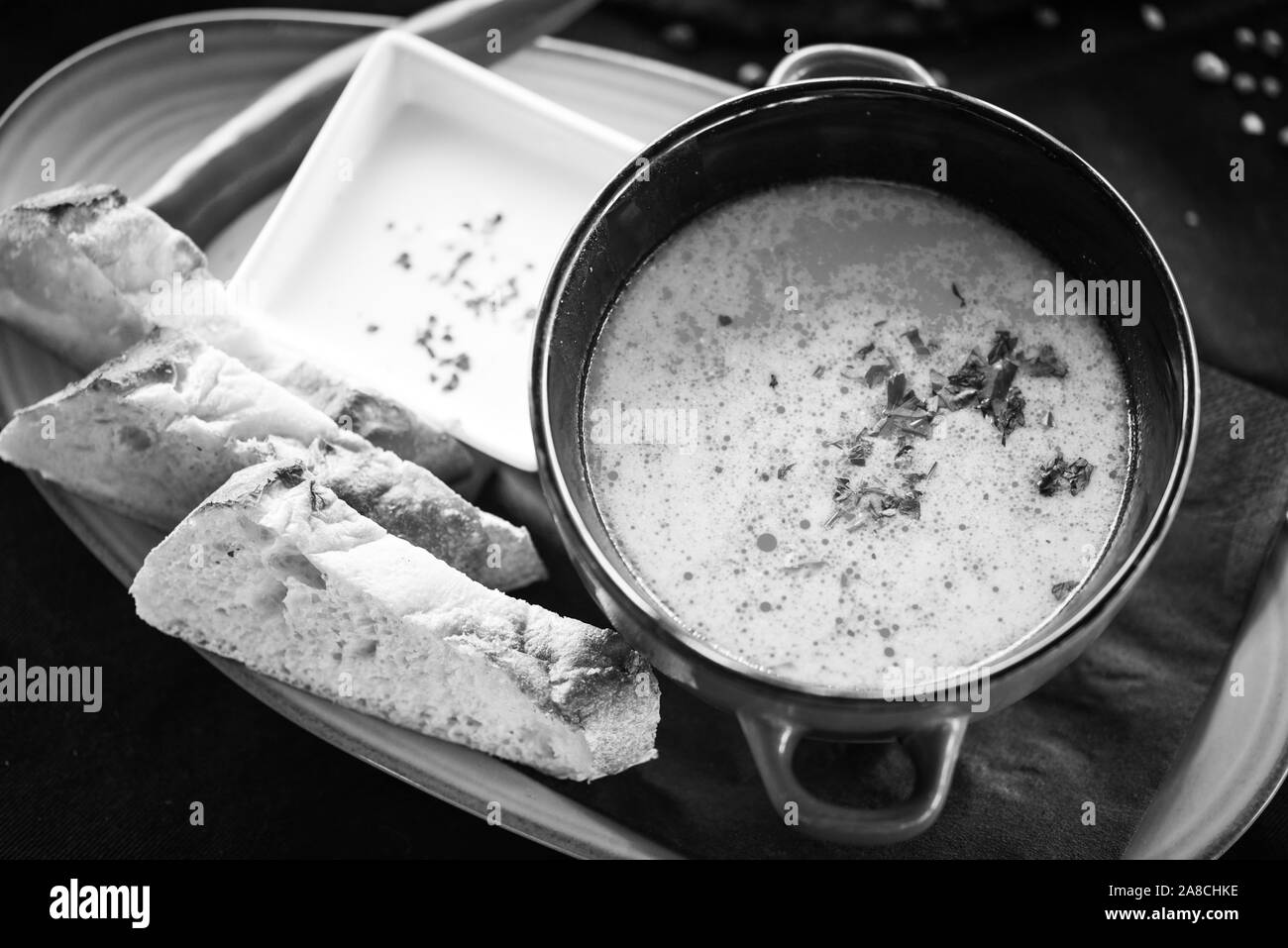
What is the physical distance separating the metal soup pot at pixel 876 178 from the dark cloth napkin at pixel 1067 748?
0.18 meters

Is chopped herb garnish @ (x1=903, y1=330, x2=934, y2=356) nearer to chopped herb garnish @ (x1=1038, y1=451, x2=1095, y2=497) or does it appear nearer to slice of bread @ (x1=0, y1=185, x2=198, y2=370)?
chopped herb garnish @ (x1=1038, y1=451, x2=1095, y2=497)

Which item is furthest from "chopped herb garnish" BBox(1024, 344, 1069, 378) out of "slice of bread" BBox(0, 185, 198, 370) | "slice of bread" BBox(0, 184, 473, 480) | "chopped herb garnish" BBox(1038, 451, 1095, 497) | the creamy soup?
"slice of bread" BBox(0, 185, 198, 370)

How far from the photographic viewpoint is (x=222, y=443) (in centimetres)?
224

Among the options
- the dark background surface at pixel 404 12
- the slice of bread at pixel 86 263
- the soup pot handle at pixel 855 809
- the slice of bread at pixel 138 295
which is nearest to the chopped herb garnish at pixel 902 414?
the soup pot handle at pixel 855 809

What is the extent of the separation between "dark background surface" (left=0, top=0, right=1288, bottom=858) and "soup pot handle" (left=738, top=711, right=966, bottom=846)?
1.90 ft

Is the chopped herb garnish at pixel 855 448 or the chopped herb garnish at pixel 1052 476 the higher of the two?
the chopped herb garnish at pixel 855 448

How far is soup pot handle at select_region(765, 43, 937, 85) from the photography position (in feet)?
7.61

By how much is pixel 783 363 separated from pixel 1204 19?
4.65 ft

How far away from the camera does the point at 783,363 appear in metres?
2.16

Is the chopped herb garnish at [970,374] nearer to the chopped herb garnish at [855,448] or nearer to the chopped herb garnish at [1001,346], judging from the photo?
the chopped herb garnish at [1001,346]

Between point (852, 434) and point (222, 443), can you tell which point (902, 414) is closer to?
point (852, 434)

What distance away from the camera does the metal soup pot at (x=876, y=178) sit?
73.9 inches

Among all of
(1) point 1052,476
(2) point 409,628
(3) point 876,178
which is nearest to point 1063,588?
(1) point 1052,476
